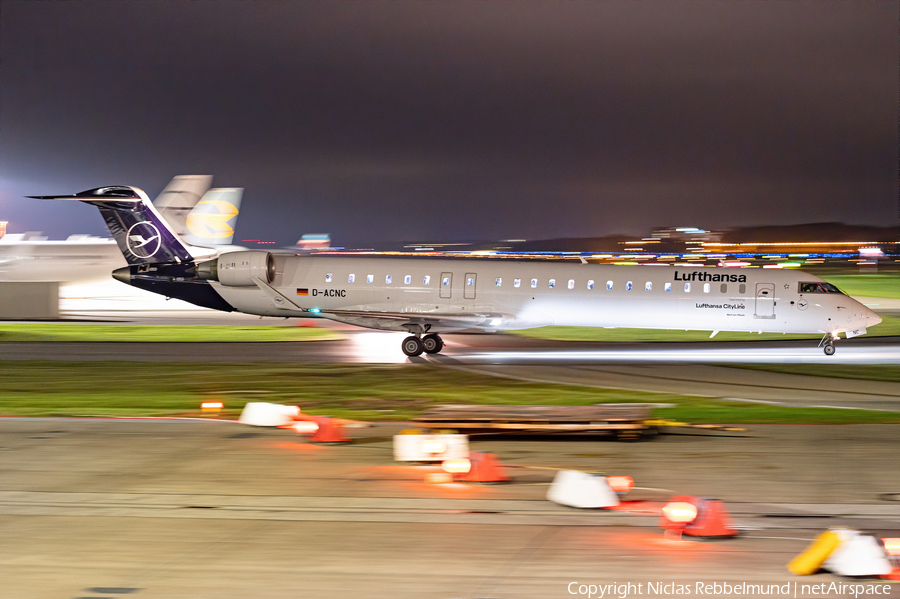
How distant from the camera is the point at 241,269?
26.7m

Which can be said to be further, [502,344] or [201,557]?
[502,344]

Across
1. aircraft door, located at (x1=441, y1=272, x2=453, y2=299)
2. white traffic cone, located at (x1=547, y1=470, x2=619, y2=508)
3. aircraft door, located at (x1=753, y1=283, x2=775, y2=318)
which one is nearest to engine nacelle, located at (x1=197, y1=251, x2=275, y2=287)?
aircraft door, located at (x1=441, y1=272, x2=453, y2=299)

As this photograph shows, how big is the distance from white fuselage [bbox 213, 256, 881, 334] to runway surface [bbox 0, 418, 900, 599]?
12.3 meters

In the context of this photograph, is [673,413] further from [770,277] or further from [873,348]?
[873,348]

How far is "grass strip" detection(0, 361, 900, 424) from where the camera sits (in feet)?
50.1

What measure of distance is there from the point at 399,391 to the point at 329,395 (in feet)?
4.99

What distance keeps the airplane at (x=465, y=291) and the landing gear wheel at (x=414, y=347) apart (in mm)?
29

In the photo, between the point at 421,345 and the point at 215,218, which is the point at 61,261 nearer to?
the point at 215,218

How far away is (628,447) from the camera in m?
12.2

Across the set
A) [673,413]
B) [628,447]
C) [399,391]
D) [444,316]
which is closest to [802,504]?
[628,447]

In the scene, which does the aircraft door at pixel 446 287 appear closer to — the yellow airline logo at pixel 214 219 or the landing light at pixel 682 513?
the landing light at pixel 682 513

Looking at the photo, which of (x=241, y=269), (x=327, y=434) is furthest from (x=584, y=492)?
(x=241, y=269)

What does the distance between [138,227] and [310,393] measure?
13.3 meters

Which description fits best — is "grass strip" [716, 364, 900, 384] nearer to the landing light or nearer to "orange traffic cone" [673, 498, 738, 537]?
"orange traffic cone" [673, 498, 738, 537]
